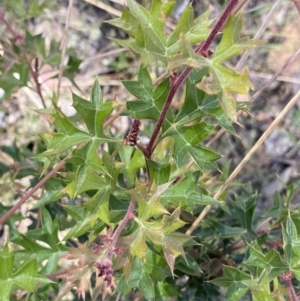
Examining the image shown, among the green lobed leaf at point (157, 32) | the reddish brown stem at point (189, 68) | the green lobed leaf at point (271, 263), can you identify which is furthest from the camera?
the green lobed leaf at point (271, 263)

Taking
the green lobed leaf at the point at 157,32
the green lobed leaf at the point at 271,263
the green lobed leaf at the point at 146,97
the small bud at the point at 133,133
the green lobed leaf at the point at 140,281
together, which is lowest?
the green lobed leaf at the point at 140,281

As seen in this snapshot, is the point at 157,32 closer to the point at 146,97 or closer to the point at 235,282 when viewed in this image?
the point at 146,97

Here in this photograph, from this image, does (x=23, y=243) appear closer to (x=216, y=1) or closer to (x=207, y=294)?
(x=207, y=294)

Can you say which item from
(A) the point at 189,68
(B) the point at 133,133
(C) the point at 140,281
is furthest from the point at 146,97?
(C) the point at 140,281

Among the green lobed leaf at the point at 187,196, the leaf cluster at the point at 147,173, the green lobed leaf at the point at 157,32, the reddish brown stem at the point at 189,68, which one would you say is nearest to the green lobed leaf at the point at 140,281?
the leaf cluster at the point at 147,173

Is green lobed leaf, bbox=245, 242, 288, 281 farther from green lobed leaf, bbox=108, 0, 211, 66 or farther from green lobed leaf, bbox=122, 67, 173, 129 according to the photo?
green lobed leaf, bbox=108, 0, 211, 66

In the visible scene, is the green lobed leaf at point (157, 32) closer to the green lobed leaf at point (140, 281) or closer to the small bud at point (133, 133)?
the small bud at point (133, 133)

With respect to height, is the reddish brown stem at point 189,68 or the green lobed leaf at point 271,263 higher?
the reddish brown stem at point 189,68

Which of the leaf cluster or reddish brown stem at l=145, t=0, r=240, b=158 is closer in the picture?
reddish brown stem at l=145, t=0, r=240, b=158

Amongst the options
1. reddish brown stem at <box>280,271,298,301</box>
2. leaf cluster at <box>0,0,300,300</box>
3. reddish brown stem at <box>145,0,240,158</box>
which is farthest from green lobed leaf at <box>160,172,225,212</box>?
reddish brown stem at <box>280,271,298,301</box>

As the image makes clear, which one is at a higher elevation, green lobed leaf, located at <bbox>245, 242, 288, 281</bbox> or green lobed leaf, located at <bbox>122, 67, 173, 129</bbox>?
green lobed leaf, located at <bbox>122, 67, 173, 129</bbox>

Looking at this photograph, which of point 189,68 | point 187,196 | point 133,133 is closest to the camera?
point 189,68

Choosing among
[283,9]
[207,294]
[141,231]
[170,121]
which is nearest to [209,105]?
[170,121]
